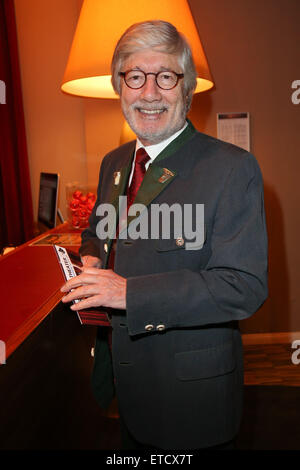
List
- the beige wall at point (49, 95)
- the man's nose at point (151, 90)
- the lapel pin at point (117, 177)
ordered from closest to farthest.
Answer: the man's nose at point (151, 90) < the lapel pin at point (117, 177) < the beige wall at point (49, 95)

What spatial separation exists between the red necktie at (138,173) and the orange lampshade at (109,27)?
64 cm

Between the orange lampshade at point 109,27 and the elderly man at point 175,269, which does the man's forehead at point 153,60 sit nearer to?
the elderly man at point 175,269

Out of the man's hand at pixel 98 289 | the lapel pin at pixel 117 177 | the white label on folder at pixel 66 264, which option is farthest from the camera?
the lapel pin at pixel 117 177

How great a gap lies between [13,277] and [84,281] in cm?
64

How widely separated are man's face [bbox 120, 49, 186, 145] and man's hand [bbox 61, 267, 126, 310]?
0.44 meters

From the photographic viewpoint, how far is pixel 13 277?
1.50m

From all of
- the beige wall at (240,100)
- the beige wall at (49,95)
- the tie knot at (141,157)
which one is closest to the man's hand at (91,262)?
the tie knot at (141,157)

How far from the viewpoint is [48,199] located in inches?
103

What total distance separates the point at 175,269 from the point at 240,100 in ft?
7.14

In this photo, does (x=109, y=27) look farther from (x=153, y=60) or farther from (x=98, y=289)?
(x=98, y=289)

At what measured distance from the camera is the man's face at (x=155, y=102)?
1.15m

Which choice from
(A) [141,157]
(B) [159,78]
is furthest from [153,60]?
(A) [141,157]

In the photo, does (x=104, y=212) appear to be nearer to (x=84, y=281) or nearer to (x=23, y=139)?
(x=84, y=281)
